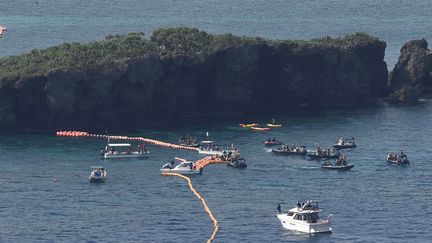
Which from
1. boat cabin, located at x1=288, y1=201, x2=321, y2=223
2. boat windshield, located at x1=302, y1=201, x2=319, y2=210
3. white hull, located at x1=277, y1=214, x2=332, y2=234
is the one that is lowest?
white hull, located at x1=277, y1=214, x2=332, y2=234

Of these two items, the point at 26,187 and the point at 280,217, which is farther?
the point at 26,187

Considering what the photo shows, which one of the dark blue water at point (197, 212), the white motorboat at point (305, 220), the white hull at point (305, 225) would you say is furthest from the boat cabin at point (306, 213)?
the dark blue water at point (197, 212)

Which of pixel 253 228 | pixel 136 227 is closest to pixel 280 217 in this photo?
pixel 253 228

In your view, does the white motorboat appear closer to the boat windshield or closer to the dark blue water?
the boat windshield

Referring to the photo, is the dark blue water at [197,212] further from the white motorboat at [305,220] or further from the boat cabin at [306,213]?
the boat cabin at [306,213]

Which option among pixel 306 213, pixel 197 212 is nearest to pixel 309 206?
pixel 306 213

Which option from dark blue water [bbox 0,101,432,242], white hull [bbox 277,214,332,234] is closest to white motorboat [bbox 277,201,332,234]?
white hull [bbox 277,214,332,234]

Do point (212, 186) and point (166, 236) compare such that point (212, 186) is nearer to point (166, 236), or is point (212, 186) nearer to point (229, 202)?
point (229, 202)
